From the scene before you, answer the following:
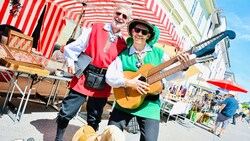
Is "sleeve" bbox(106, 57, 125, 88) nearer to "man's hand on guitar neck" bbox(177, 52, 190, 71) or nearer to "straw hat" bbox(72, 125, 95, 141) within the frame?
"man's hand on guitar neck" bbox(177, 52, 190, 71)

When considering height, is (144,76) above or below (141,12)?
below

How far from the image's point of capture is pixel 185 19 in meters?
17.3

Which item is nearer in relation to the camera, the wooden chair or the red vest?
the red vest

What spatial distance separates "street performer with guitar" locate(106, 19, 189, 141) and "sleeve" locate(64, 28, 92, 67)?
0.52m

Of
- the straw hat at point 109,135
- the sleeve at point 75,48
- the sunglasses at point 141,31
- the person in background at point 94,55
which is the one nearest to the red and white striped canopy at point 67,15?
the person in background at point 94,55

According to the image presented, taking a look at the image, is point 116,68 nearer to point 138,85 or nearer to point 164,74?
point 138,85

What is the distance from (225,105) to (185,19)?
8996mm

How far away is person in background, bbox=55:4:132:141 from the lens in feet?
8.89

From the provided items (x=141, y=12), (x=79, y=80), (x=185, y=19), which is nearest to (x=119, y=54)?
(x=79, y=80)

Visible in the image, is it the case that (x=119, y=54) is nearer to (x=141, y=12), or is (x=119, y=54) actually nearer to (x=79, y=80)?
(x=79, y=80)

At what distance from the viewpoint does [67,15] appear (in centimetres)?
729

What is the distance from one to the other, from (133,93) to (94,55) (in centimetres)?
72

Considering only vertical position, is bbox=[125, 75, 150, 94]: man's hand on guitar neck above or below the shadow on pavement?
above

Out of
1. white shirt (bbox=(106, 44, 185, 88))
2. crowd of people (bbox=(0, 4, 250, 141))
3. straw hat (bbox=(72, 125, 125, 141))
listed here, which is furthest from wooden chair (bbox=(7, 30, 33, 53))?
straw hat (bbox=(72, 125, 125, 141))
